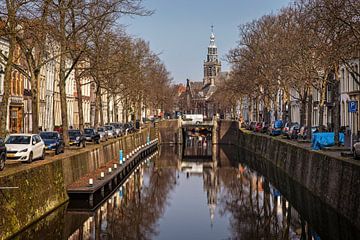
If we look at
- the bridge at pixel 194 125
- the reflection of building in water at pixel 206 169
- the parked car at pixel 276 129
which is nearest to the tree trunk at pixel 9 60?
the reflection of building in water at pixel 206 169

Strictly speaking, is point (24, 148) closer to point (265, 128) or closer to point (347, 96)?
point (347, 96)

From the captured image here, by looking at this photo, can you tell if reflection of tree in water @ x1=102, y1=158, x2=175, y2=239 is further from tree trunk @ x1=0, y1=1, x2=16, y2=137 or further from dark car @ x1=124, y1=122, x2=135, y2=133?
dark car @ x1=124, y1=122, x2=135, y2=133

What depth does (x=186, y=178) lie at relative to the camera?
51.8 meters

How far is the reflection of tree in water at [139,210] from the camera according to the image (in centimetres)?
2492

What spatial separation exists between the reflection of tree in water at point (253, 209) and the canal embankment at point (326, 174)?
212 cm

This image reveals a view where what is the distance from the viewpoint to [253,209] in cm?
3288

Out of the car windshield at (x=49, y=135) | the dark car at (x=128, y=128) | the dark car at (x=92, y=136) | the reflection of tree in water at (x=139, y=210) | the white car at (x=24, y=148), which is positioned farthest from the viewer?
the dark car at (x=128, y=128)

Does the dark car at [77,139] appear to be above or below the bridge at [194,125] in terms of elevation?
above

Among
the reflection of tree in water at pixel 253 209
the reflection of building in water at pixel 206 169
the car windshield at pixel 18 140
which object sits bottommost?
the reflection of building in water at pixel 206 169

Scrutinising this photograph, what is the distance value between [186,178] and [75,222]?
87.7 feet

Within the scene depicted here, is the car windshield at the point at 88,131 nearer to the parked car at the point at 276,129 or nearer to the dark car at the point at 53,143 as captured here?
the dark car at the point at 53,143

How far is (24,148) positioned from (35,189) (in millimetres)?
5082

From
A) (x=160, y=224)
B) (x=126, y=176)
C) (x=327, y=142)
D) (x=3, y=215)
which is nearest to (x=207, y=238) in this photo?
(x=160, y=224)

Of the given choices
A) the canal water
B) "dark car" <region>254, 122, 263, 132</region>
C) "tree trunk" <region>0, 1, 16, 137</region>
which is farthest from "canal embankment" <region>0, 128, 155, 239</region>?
"dark car" <region>254, 122, 263, 132</region>
